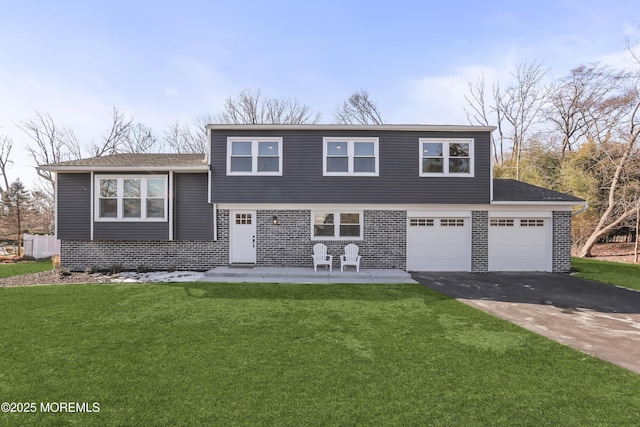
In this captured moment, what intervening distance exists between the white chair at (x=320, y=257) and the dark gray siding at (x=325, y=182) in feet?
5.68

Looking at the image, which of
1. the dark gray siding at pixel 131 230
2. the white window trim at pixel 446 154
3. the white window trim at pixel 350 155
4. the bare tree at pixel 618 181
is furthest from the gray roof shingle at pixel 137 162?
the bare tree at pixel 618 181

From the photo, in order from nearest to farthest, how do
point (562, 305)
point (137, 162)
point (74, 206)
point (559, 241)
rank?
point (562, 305), point (74, 206), point (559, 241), point (137, 162)

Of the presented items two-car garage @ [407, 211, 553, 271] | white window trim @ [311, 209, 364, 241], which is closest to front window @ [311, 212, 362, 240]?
white window trim @ [311, 209, 364, 241]

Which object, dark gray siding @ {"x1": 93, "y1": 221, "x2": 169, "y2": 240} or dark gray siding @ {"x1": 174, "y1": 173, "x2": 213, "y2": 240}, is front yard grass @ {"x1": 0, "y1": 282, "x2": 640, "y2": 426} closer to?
dark gray siding @ {"x1": 93, "y1": 221, "x2": 169, "y2": 240}

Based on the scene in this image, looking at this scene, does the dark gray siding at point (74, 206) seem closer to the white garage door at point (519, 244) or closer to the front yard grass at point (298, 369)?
Answer: the front yard grass at point (298, 369)

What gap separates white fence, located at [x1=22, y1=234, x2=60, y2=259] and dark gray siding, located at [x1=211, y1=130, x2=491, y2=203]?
1192cm

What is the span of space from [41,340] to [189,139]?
87.0 ft

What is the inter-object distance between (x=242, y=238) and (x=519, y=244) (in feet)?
35.4

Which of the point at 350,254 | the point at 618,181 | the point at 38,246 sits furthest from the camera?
the point at 618,181

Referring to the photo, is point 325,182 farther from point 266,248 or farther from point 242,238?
point 242,238

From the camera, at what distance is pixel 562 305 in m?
7.39

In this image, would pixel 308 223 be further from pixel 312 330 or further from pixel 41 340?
pixel 41 340

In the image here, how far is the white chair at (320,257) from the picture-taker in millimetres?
11188

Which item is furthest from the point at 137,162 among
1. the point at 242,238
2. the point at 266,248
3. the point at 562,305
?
the point at 562,305
